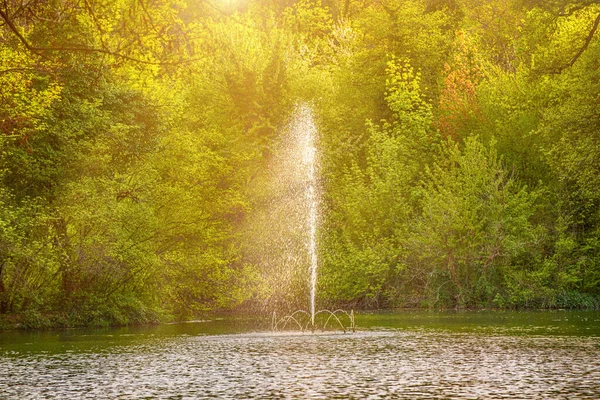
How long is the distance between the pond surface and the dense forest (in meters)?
7.13

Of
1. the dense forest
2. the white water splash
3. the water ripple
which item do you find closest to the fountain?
the white water splash

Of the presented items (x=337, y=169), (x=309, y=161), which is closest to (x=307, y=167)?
(x=309, y=161)

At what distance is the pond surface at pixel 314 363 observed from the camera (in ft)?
63.7

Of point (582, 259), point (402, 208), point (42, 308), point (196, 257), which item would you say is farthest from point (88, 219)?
point (582, 259)

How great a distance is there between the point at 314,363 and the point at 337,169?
46.5 metres

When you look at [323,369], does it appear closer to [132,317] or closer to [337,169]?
[132,317]

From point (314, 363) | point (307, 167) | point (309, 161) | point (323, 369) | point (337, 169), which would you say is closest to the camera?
point (323, 369)

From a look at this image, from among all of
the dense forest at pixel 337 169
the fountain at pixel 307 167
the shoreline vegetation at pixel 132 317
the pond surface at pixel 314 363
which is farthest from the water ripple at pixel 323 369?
the fountain at pixel 307 167

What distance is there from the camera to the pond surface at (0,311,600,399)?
19.4m

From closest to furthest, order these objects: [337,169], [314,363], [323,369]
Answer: [323,369] → [314,363] → [337,169]

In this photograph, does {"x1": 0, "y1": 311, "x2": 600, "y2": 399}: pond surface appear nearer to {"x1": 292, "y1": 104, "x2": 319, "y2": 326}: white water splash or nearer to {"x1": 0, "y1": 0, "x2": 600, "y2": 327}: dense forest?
{"x1": 0, "y1": 0, "x2": 600, "y2": 327}: dense forest

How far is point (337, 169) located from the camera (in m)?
71.6

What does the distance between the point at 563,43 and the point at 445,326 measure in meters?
26.6

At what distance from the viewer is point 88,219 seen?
45531 mm
